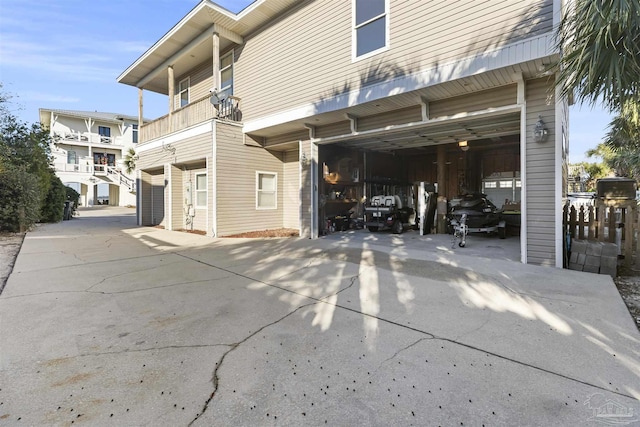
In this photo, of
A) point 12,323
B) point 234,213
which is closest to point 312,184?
point 234,213

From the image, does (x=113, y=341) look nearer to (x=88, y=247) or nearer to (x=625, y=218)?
(x=88, y=247)

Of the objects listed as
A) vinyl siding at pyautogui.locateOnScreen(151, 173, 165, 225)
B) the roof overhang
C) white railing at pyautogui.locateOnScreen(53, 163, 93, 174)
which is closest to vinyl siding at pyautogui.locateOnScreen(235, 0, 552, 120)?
the roof overhang

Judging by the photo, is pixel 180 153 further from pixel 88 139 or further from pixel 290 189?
pixel 88 139

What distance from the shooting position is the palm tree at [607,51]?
10.9 ft

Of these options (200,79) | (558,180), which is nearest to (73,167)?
(200,79)

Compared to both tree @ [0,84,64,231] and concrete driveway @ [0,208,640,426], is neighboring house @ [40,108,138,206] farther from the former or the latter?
concrete driveway @ [0,208,640,426]

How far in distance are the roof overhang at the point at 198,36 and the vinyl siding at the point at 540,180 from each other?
726 cm

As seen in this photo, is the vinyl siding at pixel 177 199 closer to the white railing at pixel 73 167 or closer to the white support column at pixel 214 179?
the white support column at pixel 214 179

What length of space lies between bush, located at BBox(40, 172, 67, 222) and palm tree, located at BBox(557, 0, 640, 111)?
19.6 m

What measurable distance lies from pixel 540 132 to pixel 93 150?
40163mm

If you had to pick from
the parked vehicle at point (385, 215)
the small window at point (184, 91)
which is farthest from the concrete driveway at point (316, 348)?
the small window at point (184, 91)

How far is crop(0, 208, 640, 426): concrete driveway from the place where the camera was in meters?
2.04

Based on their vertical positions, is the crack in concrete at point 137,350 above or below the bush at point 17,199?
below

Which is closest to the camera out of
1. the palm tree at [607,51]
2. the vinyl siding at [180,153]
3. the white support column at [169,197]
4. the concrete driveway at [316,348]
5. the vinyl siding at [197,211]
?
the concrete driveway at [316,348]
